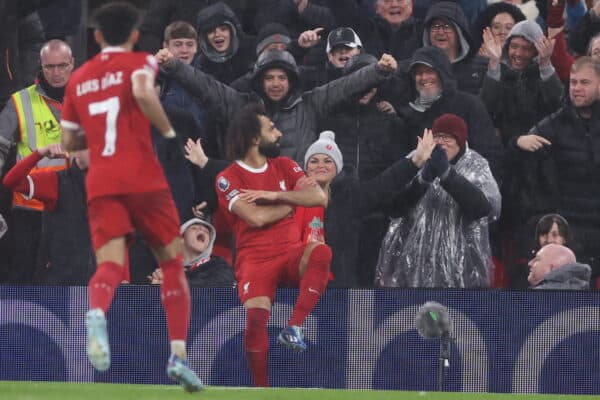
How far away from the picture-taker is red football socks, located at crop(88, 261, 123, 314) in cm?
772

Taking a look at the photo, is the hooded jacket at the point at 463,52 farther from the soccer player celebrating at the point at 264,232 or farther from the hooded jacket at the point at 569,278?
the soccer player celebrating at the point at 264,232

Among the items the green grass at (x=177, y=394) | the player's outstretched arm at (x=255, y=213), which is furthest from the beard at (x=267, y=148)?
the green grass at (x=177, y=394)

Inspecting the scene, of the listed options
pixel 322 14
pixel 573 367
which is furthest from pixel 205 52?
pixel 573 367

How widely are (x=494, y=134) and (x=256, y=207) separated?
2165 millimetres

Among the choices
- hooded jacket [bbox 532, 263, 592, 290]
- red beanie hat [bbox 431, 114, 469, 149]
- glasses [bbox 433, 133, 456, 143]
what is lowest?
hooded jacket [bbox 532, 263, 592, 290]

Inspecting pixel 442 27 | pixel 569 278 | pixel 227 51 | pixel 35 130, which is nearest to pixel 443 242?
pixel 569 278

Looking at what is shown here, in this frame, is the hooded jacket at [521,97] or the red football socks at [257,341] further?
the hooded jacket at [521,97]

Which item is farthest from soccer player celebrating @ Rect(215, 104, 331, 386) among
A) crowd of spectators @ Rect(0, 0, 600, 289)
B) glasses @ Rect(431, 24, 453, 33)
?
glasses @ Rect(431, 24, 453, 33)

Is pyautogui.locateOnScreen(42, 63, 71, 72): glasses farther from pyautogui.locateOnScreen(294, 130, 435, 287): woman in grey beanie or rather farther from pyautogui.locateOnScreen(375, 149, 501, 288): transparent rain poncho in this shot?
pyautogui.locateOnScreen(375, 149, 501, 288): transparent rain poncho

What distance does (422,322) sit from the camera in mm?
9859

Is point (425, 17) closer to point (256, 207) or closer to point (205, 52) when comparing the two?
point (205, 52)

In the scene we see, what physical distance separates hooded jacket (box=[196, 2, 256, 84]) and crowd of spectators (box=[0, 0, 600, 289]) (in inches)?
0.5

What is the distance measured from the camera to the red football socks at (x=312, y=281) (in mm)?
9578

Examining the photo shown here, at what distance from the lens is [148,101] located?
25.3ft
